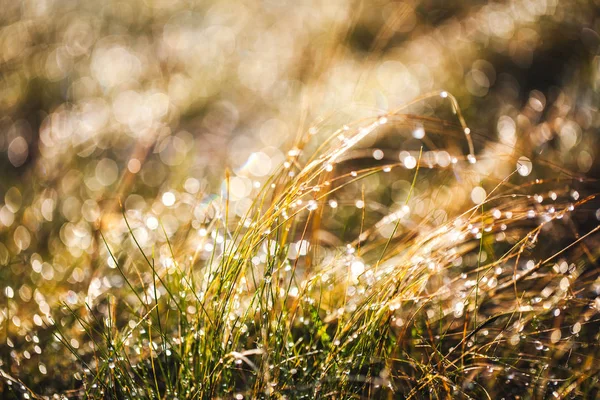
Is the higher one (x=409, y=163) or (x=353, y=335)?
(x=409, y=163)

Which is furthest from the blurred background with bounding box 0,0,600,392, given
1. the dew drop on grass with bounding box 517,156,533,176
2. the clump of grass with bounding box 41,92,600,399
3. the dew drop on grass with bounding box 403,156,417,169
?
the clump of grass with bounding box 41,92,600,399

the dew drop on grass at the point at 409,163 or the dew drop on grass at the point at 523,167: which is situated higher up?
the dew drop on grass at the point at 409,163

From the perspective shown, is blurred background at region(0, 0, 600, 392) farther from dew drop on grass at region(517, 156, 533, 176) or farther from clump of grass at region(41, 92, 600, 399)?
clump of grass at region(41, 92, 600, 399)

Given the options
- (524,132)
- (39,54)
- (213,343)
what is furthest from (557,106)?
(39,54)

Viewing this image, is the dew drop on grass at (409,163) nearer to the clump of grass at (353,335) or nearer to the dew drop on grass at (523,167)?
the clump of grass at (353,335)

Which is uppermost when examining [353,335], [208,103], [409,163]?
[409,163]

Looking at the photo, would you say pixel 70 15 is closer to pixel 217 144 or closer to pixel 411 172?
pixel 217 144

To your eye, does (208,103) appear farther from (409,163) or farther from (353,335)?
(353,335)

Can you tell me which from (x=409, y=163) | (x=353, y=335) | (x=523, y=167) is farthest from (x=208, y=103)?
(x=353, y=335)

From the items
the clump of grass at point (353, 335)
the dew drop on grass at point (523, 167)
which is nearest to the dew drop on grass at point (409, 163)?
the clump of grass at point (353, 335)

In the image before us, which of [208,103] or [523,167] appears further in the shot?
[208,103]
